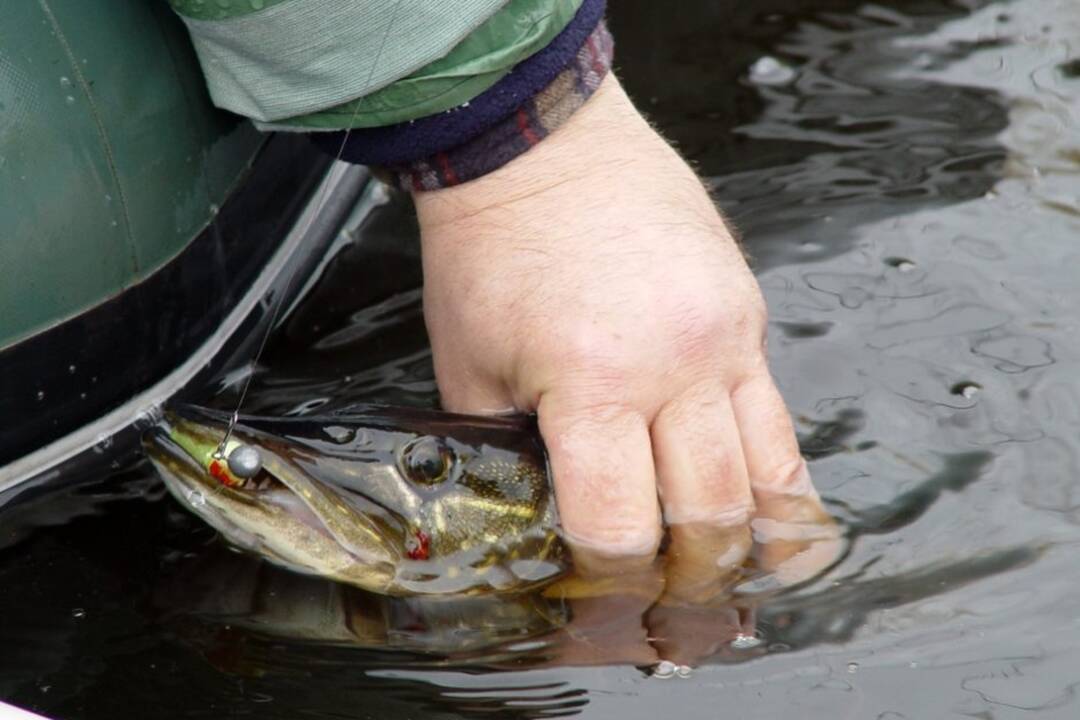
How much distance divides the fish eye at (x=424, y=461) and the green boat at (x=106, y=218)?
2.00 feet

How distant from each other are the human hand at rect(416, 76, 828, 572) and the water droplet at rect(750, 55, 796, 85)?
61.8 inches

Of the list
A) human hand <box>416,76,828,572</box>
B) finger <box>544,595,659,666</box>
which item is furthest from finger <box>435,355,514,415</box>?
finger <box>544,595,659,666</box>

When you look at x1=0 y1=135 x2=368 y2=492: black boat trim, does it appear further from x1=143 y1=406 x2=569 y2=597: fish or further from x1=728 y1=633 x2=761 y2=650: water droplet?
x1=728 y1=633 x2=761 y2=650: water droplet

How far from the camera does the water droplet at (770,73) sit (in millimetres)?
4059

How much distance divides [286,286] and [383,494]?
98 cm

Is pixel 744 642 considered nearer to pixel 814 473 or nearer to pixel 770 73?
pixel 814 473

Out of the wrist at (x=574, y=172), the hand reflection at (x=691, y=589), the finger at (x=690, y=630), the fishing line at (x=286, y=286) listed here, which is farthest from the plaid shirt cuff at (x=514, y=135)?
the finger at (x=690, y=630)

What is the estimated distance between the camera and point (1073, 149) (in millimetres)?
3684

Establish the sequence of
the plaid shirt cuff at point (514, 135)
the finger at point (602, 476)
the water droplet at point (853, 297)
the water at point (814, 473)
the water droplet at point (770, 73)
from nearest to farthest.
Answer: the water at point (814, 473) → the finger at point (602, 476) → the plaid shirt cuff at point (514, 135) → the water droplet at point (853, 297) → the water droplet at point (770, 73)

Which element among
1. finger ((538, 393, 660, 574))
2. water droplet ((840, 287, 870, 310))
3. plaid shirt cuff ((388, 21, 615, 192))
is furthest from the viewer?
water droplet ((840, 287, 870, 310))

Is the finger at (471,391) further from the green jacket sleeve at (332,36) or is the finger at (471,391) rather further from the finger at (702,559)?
the green jacket sleeve at (332,36)

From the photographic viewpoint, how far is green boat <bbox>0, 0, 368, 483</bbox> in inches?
94.8

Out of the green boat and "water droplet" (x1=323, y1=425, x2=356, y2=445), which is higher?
the green boat

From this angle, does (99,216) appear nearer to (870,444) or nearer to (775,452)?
(775,452)
